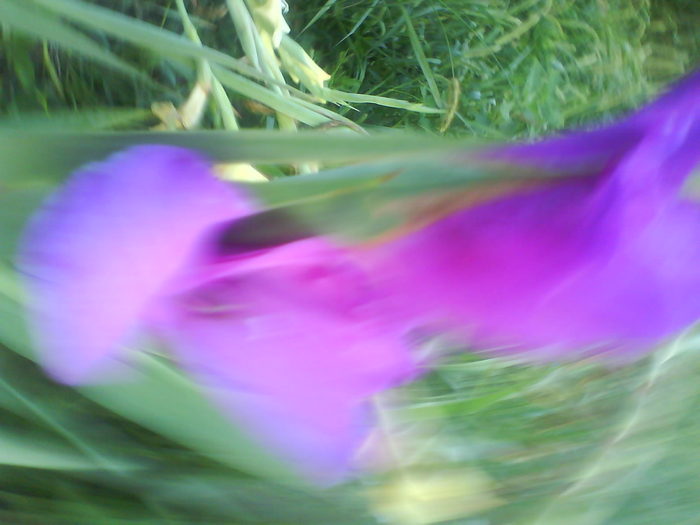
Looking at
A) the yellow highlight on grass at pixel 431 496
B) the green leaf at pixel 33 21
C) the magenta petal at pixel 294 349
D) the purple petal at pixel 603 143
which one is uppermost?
the green leaf at pixel 33 21

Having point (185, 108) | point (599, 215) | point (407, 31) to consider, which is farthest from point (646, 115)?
point (407, 31)

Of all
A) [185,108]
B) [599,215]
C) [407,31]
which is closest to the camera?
[599,215]

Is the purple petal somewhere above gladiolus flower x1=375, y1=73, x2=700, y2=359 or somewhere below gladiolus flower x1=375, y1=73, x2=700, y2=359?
above

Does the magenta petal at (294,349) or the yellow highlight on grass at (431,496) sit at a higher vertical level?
the magenta petal at (294,349)

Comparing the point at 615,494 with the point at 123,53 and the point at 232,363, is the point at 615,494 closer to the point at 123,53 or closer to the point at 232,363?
the point at 232,363
